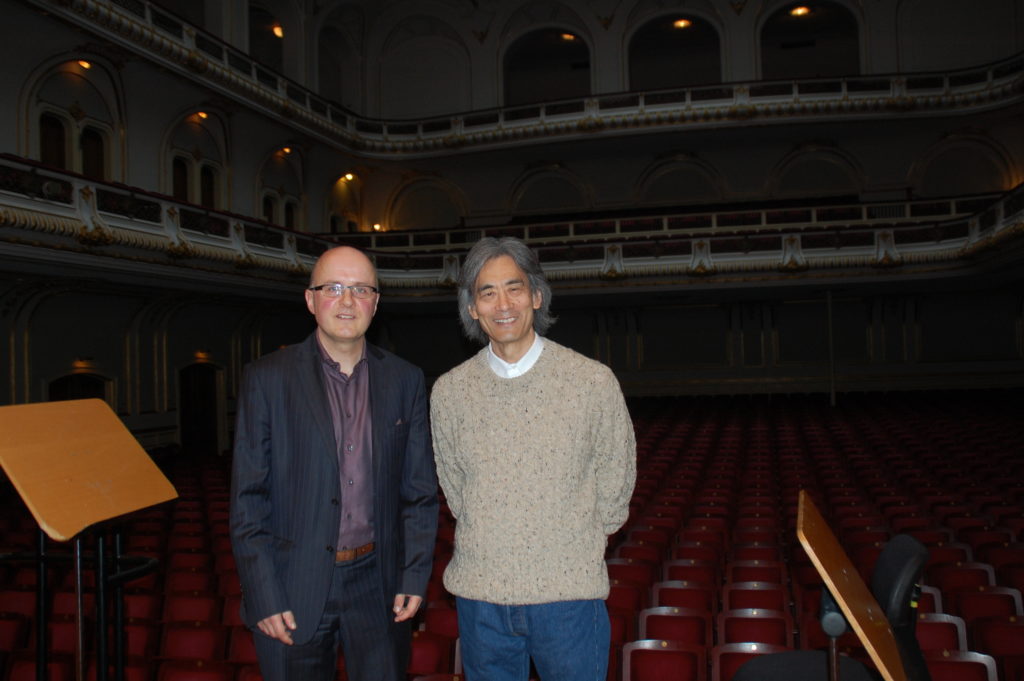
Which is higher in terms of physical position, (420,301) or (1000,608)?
(420,301)

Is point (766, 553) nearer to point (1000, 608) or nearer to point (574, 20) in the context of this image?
point (1000, 608)

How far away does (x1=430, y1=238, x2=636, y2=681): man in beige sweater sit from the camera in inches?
73.7

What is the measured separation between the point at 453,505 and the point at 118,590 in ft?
Answer: 3.27

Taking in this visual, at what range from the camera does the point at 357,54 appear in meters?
21.0

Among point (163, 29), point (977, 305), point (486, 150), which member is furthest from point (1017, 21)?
point (163, 29)

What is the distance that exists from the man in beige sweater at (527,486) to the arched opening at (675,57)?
814 inches

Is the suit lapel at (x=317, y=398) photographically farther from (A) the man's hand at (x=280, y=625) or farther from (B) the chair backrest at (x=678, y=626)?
(B) the chair backrest at (x=678, y=626)

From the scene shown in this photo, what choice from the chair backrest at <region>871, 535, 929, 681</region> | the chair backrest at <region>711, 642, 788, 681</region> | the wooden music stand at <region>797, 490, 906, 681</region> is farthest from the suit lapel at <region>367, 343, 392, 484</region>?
the chair backrest at <region>711, 642, 788, 681</region>

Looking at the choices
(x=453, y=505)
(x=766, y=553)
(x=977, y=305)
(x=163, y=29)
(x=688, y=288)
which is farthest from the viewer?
(x=977, y=305)

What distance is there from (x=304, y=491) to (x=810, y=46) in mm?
22560

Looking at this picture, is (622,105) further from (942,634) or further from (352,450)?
(352,450)

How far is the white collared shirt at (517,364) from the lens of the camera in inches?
77.6

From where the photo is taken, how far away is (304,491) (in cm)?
216

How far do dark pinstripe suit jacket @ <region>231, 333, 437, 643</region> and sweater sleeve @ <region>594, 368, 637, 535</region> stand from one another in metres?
0.61
